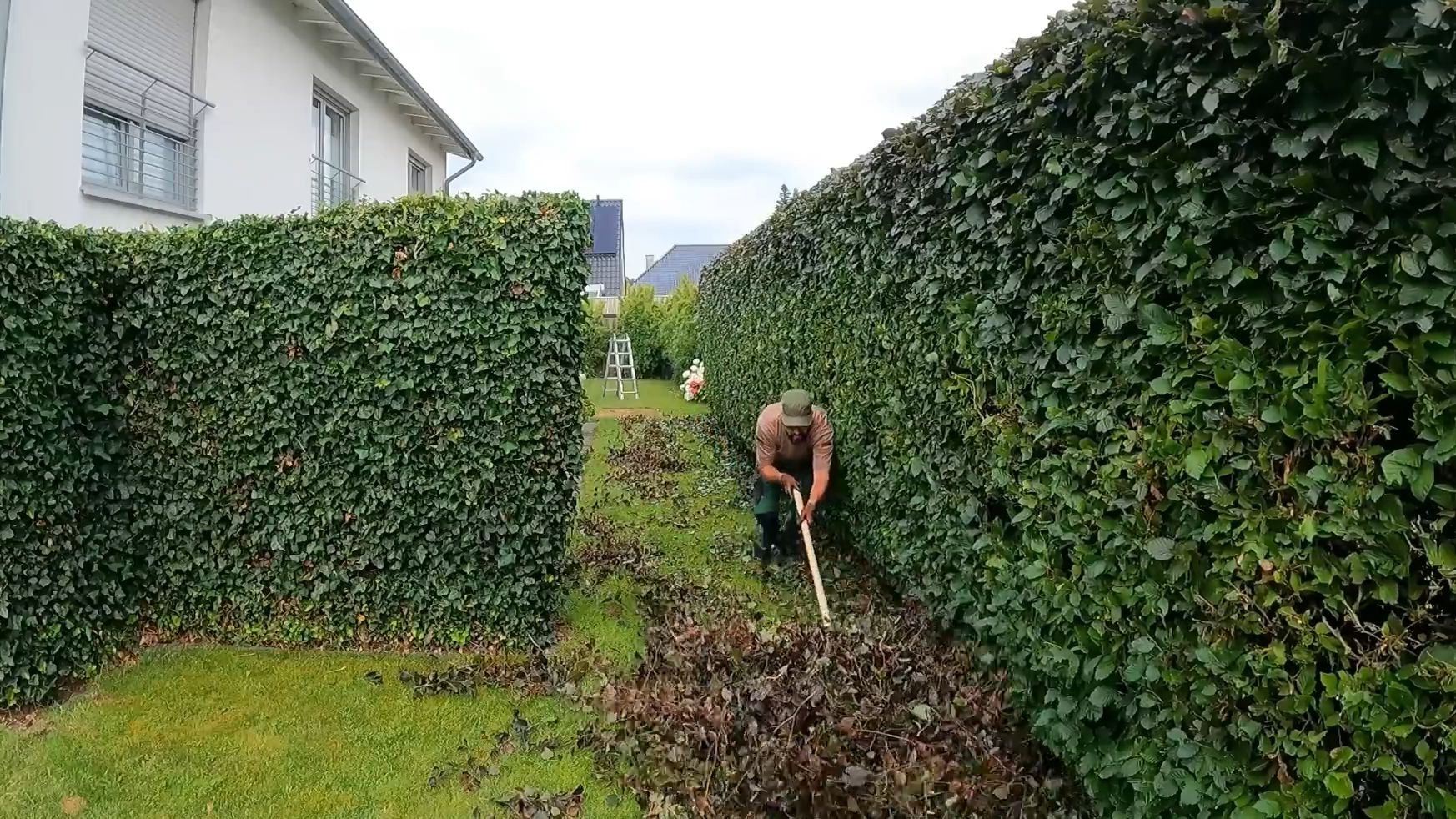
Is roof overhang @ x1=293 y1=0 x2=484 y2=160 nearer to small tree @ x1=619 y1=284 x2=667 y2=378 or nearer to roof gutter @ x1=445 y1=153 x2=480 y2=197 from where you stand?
roof gutter @ x1=445 y1=153 x2=480 y2=197

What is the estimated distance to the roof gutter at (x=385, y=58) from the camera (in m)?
10.1

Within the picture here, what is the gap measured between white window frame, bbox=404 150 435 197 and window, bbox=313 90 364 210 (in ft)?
8.56

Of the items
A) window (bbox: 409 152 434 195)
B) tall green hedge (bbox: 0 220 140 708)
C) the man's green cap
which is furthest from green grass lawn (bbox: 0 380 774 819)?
window (bbox: 409 152 434 195)

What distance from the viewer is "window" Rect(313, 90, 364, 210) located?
1174cm

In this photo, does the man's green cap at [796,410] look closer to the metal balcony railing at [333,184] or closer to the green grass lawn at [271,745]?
the green grass lawn at [271,745]

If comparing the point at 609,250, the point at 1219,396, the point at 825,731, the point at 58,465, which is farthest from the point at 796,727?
the point at 609,250

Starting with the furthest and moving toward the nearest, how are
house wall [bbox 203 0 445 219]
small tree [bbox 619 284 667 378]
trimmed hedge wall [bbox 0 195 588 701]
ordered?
1. small tree [bbox 619 284 667 378]
2. house wall [bbox 203 0 445 219]
3. trimmed hedge wall [bbox 0 195 588 701]

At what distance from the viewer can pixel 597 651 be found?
512 cm

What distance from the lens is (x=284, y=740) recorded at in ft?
13.6

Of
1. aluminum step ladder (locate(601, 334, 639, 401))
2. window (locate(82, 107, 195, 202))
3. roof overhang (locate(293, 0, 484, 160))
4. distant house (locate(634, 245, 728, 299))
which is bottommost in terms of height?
aluminum step ladder (locate(601, 334, 639, 401))

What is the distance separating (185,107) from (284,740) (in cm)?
775

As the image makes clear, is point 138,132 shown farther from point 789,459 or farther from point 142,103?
point 789,459

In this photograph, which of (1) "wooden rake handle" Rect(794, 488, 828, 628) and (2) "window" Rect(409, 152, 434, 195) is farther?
(2) "window" Rect(409, 152, 434, 195)

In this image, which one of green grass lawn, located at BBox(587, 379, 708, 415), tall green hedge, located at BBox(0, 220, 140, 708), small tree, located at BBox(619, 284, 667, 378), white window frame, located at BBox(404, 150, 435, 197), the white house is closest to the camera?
tall green hedge, located at BBox(0, 220, 140, 708)
